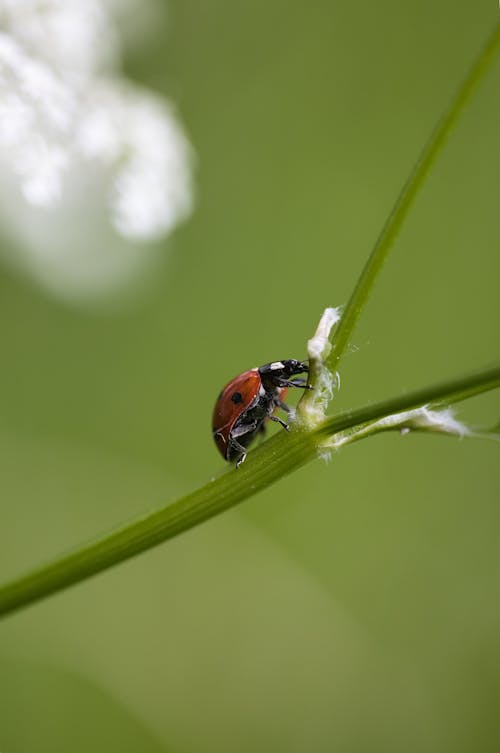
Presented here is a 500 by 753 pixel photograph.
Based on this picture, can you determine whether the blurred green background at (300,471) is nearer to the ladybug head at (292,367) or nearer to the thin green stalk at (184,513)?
the ladybug head at (292,367)

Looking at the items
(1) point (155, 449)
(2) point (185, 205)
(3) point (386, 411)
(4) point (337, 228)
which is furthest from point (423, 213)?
(3) point (386, 411)

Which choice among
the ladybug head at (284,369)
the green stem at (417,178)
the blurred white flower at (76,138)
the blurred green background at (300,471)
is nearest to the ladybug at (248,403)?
the ladybug head at (284,369)

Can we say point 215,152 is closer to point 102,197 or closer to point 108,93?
point 102,197

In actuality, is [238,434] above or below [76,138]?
below

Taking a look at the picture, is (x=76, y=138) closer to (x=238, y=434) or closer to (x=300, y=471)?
(x=238, y=434)

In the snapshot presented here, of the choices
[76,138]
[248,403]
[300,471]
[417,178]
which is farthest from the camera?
[300,471]

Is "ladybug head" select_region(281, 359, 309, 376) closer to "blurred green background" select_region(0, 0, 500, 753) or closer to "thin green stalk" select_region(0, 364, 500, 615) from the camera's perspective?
"thin green stalk" select_region(0, 364, 500, 615)

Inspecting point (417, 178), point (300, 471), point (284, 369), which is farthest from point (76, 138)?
point (300, 471)
